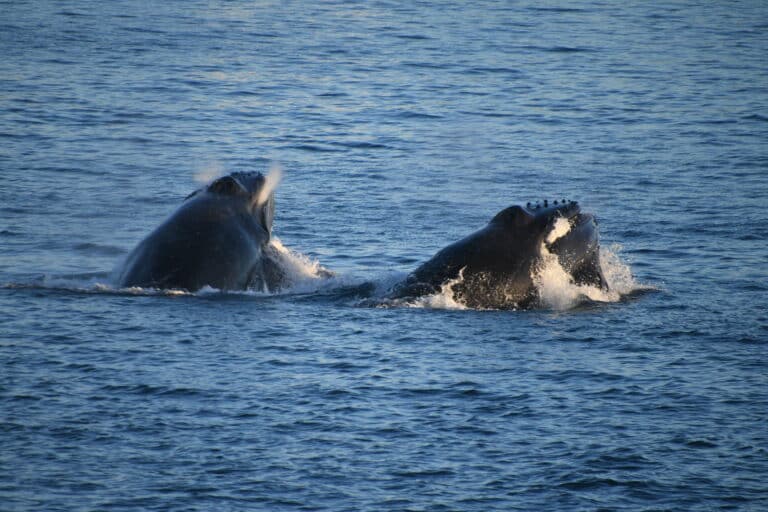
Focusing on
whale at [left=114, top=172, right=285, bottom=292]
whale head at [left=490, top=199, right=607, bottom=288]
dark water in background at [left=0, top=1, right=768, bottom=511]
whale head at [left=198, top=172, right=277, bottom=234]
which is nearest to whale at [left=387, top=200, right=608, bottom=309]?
whale head at [left=490, top=199, right=607, bottom=288]

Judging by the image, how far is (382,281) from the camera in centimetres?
2130

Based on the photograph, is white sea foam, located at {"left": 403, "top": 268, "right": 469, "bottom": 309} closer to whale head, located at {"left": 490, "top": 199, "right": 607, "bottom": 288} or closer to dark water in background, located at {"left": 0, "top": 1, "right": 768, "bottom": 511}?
dark water in background, located at {"left": 0, "top": 1, "right": 768, "bottom": 511}

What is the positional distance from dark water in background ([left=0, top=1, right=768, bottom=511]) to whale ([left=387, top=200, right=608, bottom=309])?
38 centimetres

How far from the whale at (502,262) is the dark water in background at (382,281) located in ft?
1.25

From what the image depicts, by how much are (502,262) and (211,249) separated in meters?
3.95

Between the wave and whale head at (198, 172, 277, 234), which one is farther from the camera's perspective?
whale head at (198, 172, 277, 234)

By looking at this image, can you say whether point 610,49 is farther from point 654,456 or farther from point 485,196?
point 654,456

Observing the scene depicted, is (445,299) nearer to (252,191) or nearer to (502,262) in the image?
(502,262)

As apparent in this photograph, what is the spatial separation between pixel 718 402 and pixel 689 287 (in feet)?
17.7

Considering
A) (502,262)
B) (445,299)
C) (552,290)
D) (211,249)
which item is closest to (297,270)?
(211,249)

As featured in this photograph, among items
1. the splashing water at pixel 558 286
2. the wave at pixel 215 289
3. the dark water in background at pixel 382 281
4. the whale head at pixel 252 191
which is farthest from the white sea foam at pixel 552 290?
the whale head at pixel 252 191

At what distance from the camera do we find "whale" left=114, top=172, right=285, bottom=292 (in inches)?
777

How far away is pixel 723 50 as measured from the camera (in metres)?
49.0

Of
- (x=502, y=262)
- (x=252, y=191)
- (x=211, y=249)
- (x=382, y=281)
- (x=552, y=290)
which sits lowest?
(x=382, y=281)
